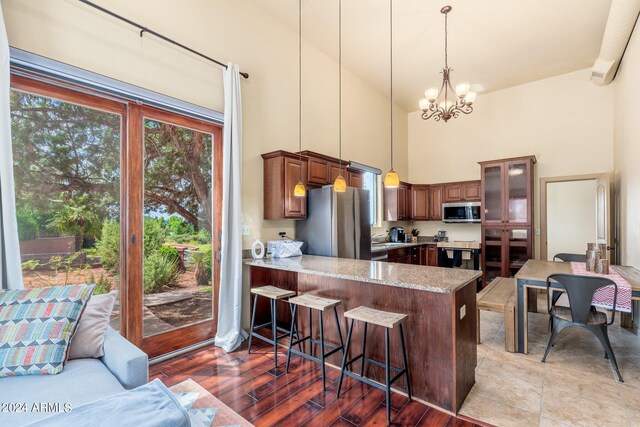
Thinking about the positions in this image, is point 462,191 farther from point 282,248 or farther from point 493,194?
point 282,248

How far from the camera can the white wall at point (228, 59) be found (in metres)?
2.30

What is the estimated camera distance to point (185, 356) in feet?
9.73

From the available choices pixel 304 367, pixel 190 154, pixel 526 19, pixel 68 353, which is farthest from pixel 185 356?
pixel 526 19

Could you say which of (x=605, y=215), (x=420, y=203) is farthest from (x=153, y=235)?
(x=605, y=215)

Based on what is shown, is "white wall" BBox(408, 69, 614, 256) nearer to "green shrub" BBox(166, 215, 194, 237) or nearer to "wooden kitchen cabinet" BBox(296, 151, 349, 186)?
"wooden kitchen cabinet" BBox(296, 151, 349, 186)

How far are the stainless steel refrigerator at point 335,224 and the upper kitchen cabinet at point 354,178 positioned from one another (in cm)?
54

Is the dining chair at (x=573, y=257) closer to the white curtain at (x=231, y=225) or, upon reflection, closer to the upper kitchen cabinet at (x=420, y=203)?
the upper kitchen cabinet at (x=420, y=203)

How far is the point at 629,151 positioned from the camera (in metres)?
3.81

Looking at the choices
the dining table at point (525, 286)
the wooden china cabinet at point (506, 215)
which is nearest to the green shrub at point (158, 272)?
the dining table at point (525, 286)

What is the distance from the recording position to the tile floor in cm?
203

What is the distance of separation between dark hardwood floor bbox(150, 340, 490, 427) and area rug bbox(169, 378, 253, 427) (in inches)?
1.8

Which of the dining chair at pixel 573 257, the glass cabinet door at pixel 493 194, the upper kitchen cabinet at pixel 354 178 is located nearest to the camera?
the dining chair at pixel 573 257

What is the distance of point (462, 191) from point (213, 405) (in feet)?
→ 19.0

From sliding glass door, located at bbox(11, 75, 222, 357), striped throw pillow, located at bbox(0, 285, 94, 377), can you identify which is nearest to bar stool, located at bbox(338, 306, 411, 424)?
striped throw pillow, located at bbox(0, 285, 94, 377)
